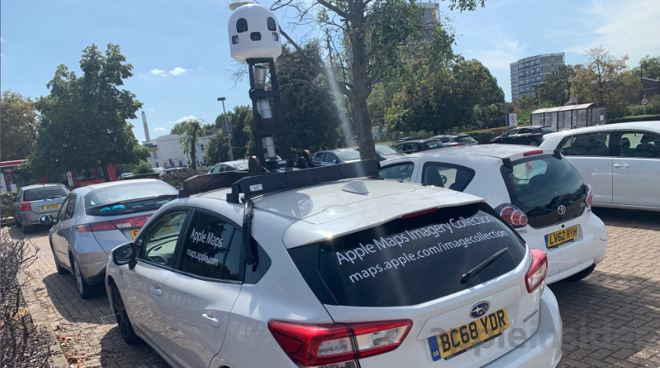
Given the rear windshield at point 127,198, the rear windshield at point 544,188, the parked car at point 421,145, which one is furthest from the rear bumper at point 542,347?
the parked car at point 421,145

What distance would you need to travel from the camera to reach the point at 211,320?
2492mm

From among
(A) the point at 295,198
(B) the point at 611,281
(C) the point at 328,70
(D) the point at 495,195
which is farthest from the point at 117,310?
(C) the point at 328,70

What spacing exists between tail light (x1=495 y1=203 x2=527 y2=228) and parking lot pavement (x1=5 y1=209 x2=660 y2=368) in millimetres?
995

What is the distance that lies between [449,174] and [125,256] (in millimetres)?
3399

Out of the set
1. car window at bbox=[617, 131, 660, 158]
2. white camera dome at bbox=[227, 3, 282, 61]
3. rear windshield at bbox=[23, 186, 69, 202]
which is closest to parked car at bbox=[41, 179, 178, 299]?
white camera dome at bbox=[227, 3, 282, 61]

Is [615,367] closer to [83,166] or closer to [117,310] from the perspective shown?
[117,310]

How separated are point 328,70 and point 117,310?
6.73m

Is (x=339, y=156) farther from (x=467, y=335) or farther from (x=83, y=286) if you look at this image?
(x=467, y=335)

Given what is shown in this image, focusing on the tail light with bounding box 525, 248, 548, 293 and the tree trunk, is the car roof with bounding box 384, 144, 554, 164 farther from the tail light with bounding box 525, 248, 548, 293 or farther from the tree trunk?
the tree trunk

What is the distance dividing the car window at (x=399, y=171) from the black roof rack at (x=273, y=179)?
191 centimetres

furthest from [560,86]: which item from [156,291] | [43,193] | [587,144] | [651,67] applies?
[156,291]

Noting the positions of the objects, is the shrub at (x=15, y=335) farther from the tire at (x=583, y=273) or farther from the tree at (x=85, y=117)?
the tree at (x=85, y=117)

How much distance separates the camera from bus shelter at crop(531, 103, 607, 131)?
30438 millimetres

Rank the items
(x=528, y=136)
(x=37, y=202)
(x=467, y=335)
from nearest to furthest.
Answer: (x=467, y=335) < (x=37, y=202) < (x=528, y=136)
